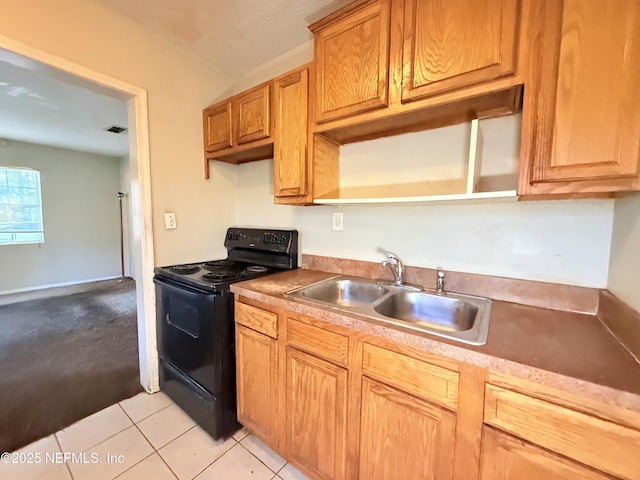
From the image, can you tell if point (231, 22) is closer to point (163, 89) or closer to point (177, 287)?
point (163, 89)

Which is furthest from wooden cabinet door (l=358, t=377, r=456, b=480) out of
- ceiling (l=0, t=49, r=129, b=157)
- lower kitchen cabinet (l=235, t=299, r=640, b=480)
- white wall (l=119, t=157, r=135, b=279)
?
white wall (l=119, t=157, r=135, b=279)

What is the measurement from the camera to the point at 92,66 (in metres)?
1.54

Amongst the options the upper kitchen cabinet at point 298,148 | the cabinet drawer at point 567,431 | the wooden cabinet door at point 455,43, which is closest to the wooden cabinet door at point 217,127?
the upper kitchen cabinet at point 298,148

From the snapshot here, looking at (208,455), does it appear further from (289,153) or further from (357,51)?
(357,51)

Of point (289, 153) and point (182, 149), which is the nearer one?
point (289, 153)

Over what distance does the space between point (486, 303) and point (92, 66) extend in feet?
8.09

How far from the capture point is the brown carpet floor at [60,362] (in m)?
1.64

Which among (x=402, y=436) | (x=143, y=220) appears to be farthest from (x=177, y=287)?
(x=402, y=436)

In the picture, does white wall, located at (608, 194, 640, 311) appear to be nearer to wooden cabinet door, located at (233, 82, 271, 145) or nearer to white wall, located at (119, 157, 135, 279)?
wooden cabinet door, located at (233, 82, 271, 145)

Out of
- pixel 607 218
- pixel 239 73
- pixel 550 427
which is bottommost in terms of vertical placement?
pixel 550 427

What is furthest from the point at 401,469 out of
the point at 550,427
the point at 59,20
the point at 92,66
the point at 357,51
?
the point at 59,20

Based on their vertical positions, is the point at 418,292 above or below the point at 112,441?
above

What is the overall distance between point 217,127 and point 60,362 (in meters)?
2.36

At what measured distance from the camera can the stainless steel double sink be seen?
3.47ft
